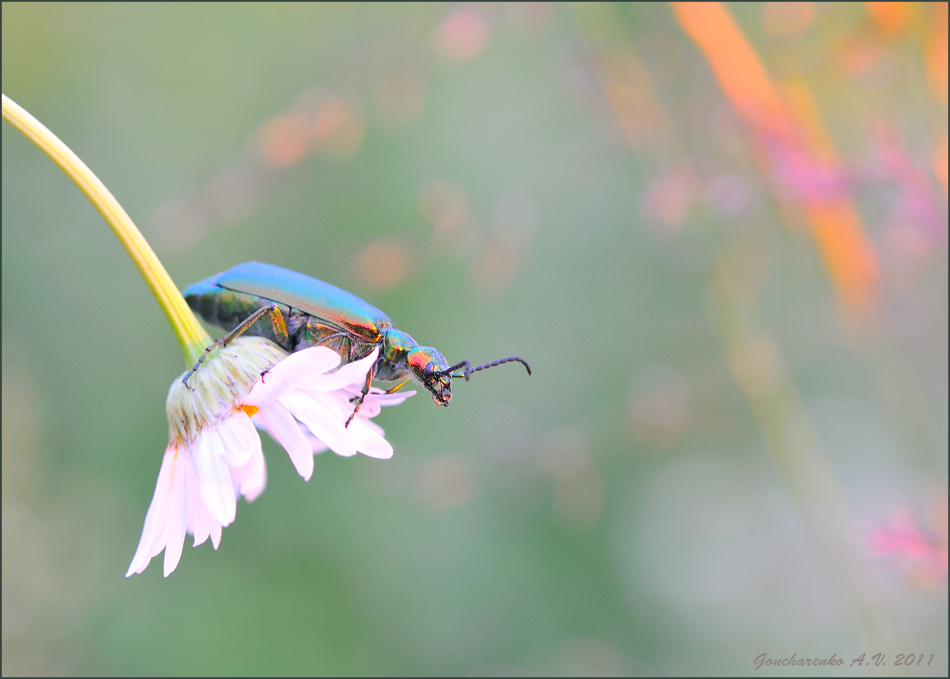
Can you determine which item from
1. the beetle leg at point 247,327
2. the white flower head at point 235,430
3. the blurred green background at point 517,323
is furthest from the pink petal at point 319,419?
the blurred green background at point 517,323

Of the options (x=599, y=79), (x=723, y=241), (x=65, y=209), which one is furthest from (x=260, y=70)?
(x=723, y=241)

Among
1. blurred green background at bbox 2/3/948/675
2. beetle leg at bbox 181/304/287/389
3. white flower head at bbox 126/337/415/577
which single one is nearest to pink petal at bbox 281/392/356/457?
white flower head at bbox 126/337/415/577

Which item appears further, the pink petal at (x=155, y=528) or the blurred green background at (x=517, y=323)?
the blurred green background at (x=517, y=323)

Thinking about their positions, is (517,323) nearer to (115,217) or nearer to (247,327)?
(247,327)

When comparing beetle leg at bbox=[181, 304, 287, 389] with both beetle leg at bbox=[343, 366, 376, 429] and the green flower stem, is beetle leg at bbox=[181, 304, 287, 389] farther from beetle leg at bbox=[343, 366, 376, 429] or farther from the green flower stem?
beetle leg at bbox=[343, 366, 376, 429]

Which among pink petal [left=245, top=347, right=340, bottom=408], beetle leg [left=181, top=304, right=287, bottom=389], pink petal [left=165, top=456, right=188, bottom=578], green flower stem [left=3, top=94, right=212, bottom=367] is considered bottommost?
pink petal [left=165, top=456, right=188, bottom=578]

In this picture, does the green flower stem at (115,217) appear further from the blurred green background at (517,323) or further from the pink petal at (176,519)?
the blurred green background at (517,323)

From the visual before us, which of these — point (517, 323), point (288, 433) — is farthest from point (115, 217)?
point (517, 323)

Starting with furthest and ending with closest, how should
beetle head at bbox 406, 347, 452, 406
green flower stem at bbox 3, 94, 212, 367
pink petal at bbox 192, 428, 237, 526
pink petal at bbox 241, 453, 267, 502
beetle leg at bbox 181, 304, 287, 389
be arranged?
beetle head at bbox 406, 347, 452, 406 → beetle leg at bbox 181, 304, 287, 389 → pink petal at bbox 241, 453, 267, 502 → pink petal at bbox 192, 428, 237, 526 → green flower stem at bbox 3, 94, 212, 367
